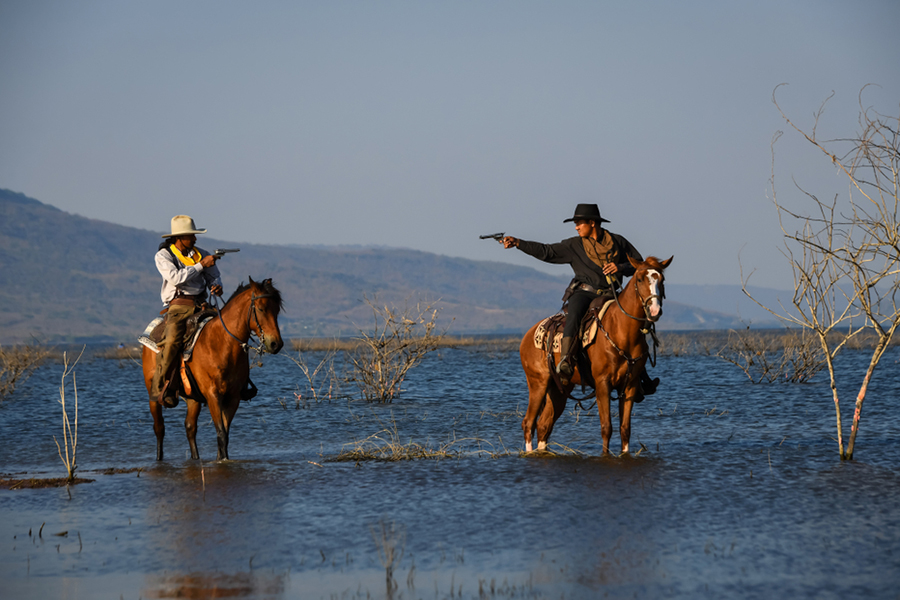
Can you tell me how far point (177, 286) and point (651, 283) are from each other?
17.9 ft

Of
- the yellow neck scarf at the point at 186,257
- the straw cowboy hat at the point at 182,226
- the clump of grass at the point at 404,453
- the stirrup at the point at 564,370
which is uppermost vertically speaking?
the straw cowboy hat at the point at 182,226

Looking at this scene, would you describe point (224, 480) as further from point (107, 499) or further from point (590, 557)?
point (590, 557)

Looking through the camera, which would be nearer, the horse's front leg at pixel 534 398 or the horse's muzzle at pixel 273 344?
the horse's muzzle at pixel 273 344

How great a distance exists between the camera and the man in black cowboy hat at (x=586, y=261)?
9.84 m

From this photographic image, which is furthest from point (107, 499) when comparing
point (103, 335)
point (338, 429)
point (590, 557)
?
point (103, 335)

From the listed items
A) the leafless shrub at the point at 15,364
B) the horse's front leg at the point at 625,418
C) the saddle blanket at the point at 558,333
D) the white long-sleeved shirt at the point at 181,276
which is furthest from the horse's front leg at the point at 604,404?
the leafless shrub at the point at 15,364

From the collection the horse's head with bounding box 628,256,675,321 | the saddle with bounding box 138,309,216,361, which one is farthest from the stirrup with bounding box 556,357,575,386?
the saddle with bounding box 138,309,216,361

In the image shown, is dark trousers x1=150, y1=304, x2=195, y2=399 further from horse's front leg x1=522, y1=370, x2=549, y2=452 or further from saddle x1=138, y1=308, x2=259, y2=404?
horse's front leg x1=522, y1=370, x2=549, y2=452

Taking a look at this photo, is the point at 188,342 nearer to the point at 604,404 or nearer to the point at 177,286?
the point at 177,286

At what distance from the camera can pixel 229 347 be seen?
10023 mm

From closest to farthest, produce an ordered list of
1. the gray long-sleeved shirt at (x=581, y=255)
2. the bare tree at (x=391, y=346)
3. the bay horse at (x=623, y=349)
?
the bay horse at (x=623, y=349) → the gray long-sleeved shirt at (x=581, y=255) → the bare tree at (x=391, y=346)

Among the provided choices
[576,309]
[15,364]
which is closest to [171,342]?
[576,309]

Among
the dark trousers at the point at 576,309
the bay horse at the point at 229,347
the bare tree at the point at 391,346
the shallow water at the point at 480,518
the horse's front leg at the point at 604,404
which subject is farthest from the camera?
the bare tree at the point at 391,346

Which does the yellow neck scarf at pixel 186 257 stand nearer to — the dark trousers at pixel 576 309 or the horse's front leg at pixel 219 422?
the horse's front leg at pixel 219 422
